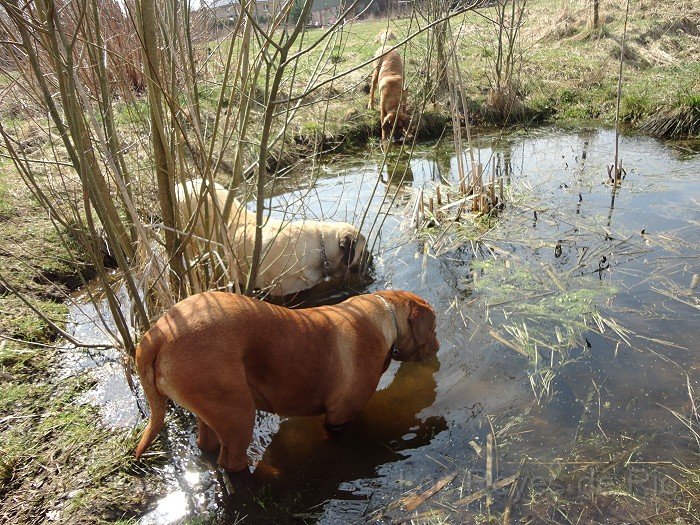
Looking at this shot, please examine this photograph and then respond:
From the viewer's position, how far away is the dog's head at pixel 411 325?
4082 mm

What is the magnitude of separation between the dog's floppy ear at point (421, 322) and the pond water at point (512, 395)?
50 cm

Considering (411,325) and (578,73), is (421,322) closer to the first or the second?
(411,325)

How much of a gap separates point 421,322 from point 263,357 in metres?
1.30

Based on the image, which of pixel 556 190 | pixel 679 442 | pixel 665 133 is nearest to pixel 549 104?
pixel 665 133

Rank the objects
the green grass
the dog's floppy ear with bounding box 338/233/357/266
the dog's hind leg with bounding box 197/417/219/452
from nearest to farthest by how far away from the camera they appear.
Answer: the green grass → the dog's hind leg with bounding box 197/417/219/452 → the dog's floppy ear with bounding box 338/233/357/266

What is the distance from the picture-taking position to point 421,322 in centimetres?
412

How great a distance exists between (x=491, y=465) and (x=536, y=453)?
0.30m

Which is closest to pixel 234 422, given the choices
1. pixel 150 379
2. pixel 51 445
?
pixel 150 379

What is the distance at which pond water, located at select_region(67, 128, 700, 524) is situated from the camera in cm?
330

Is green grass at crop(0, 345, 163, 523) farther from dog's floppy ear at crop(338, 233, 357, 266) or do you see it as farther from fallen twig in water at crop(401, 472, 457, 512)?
dog's floppy ear at crop(338, 233, 357, 266)

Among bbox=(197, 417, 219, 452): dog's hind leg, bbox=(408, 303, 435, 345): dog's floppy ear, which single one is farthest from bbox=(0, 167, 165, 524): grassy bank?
bbox=(408, 303, 435, 345): dog's floppy ear

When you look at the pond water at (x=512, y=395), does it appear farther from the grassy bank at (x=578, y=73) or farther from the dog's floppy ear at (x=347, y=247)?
the grassy bank at (x=578, y=73)

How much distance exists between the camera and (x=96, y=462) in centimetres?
355

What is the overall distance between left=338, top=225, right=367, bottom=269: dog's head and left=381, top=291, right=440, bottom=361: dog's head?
1.84m
